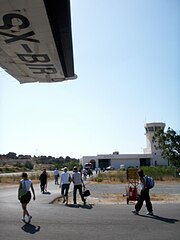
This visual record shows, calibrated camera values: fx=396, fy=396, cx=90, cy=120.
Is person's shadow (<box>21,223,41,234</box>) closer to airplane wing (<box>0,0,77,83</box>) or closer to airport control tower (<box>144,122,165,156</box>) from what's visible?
airplane wing (<box>0,0,77,83</box>)

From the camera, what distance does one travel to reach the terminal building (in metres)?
126

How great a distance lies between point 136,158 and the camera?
12712 centimetres

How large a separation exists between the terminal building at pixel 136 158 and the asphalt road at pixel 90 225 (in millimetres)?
110515

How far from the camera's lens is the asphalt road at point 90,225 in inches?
381

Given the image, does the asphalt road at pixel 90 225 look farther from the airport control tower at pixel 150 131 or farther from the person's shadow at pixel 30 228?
the airport control tower at pixel 150 131

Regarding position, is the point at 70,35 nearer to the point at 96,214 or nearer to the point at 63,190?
the point at 96,214

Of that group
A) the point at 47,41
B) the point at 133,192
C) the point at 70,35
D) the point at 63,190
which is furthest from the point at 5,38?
the point at 63,190

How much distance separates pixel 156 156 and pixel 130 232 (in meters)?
118

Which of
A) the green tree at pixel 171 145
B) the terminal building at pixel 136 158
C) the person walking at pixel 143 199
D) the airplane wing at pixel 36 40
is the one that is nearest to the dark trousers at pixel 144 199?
the person walking at pixel 143 199

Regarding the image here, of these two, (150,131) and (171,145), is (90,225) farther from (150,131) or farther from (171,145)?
(150,131)

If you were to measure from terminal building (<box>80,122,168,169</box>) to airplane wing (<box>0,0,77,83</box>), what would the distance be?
116022 millimetres

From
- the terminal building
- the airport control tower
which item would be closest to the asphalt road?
the terminal building

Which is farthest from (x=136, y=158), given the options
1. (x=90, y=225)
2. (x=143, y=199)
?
(x=90, y=225)

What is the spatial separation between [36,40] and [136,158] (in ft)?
400
